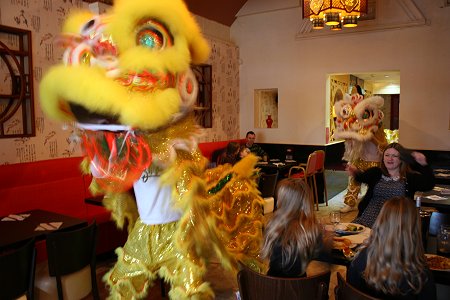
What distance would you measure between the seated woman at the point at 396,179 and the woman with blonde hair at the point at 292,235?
1.22 m

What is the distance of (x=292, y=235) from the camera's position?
189cm

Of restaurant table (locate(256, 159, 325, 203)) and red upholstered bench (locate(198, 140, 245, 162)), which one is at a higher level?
red upholstered bench (locate(198, 140, 245, 162))

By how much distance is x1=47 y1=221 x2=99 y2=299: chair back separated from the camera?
234cm

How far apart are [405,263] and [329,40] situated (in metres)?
6.24

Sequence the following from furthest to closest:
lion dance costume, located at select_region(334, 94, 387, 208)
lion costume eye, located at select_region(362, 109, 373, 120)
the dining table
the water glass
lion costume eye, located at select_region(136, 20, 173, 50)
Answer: lion costume eye, located at select_region(362, 109, 373, 120)
lion dance costume, located at select_region(334, 94, 387, 208)
the water glass
the dining table
lion costume eye, located at select_region(136, 20, 173, 50)

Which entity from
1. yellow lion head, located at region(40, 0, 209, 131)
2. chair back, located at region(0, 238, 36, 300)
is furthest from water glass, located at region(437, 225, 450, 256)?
chair back, located at region(0, 238, 36, 300)

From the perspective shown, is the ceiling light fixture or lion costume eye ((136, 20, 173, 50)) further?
the ceiling light fixture

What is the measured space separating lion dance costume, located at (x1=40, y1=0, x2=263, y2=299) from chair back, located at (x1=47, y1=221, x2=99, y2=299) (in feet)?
1.91

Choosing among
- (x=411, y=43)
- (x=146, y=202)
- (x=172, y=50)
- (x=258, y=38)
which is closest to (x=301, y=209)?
(x=146, y=202)

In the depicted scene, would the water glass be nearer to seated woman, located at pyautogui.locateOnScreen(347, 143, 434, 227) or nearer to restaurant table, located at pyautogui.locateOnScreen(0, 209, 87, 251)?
seated woman, located at pyautogui.locateOnScreen(347, 143, 434, 227)

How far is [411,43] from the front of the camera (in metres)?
6.47

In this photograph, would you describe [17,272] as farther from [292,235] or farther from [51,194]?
[51,194]

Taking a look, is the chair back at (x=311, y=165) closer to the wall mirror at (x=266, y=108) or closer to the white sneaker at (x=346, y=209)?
the white sneaker at (x=346, y=209)

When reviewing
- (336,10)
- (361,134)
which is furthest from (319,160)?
(336,10)
